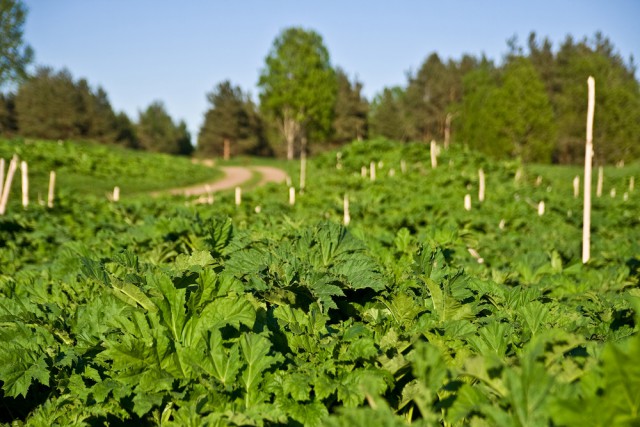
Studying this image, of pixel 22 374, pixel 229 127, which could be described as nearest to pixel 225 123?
pixel 229 127

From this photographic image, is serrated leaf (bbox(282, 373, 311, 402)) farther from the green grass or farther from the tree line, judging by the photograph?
the tree line

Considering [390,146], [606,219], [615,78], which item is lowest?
[606,219]

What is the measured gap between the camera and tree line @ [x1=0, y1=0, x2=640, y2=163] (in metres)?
47.8

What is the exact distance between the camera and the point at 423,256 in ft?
11.2

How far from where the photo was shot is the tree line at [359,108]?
47.8 m

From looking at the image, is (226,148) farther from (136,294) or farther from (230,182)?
(136,294)

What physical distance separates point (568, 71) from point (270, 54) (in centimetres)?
3729

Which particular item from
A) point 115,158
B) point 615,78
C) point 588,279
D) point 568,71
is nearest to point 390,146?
point 115,158

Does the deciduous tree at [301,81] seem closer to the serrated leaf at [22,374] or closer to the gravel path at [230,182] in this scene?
the gravel path at [230,182]

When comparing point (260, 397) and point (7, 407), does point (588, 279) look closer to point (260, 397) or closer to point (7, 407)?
point (260, 397)

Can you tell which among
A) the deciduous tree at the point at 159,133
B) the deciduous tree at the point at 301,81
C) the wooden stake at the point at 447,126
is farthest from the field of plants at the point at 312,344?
the deciduous tree at the point at 159,133

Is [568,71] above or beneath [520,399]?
above

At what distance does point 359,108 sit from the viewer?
7650cm

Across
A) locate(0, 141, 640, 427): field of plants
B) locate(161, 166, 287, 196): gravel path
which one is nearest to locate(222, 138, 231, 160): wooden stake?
locate(161, 166, 287, 196): gravel path
